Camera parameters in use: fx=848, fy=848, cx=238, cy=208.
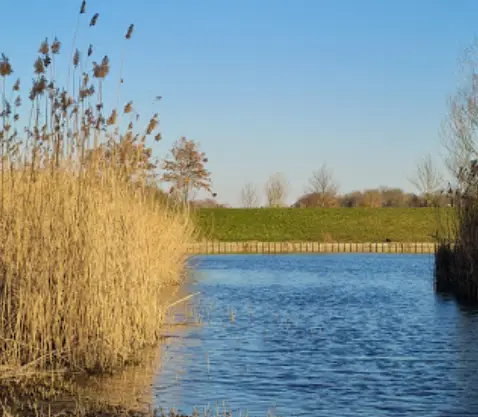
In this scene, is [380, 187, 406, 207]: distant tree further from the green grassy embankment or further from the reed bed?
the reed bed

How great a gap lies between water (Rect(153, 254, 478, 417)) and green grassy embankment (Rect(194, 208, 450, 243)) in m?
23.1

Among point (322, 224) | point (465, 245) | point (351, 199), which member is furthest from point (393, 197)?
point (465, 245)

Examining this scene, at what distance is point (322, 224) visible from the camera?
138ft

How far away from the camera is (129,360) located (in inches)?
302

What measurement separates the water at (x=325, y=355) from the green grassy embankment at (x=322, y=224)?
23.1 meters

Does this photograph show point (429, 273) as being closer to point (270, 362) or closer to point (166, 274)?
point (166, 274)

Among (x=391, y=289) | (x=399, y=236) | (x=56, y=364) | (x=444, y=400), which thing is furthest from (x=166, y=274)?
(x=399, y=236)

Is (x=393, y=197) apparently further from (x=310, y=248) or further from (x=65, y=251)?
(x=65, y=251)

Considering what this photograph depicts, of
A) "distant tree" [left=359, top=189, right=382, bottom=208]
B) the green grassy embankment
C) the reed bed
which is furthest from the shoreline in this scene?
"distant tree" [left=359, top=189, right=382, bottom=208]

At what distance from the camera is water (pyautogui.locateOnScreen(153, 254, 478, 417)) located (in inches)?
255

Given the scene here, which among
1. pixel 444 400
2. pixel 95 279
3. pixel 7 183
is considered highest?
pixel 7 183

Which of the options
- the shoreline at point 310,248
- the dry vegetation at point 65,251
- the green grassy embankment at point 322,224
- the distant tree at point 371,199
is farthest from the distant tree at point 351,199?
the dry vegetation at point 65,251

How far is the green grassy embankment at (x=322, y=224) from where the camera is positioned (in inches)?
1575

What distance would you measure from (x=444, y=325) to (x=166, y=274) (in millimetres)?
5468
